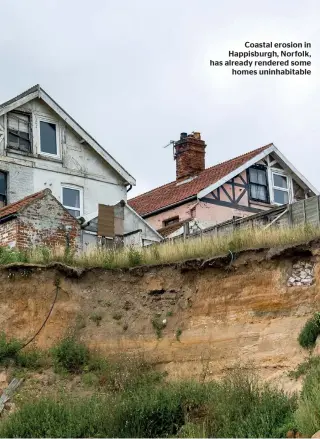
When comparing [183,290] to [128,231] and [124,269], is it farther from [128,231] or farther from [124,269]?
[128,231]

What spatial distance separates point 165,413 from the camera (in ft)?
61.4

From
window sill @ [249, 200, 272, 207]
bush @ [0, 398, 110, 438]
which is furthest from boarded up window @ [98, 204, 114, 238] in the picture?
bush @ [0, 398, 110, 438]

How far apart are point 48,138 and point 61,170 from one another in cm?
131

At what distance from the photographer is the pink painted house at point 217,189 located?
125 feet

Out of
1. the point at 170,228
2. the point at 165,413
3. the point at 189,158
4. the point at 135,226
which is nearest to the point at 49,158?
the point at 135,226

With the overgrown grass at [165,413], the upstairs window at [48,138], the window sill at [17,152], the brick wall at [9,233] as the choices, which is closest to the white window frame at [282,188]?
the upstairs window at [48,138]

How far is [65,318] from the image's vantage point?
24.0m

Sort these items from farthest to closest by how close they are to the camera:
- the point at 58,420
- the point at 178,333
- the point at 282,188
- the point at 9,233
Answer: the point at 282,188 → the point at 9,233 → the point at 178,333 → the point at 58,420

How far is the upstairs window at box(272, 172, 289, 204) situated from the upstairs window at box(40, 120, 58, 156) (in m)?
10.1

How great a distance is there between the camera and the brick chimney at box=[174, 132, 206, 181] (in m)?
40.9

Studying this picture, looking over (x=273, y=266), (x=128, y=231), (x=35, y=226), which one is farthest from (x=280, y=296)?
(x=128, y=231)

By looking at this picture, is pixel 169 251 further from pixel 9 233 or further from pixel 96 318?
pixel 9 233

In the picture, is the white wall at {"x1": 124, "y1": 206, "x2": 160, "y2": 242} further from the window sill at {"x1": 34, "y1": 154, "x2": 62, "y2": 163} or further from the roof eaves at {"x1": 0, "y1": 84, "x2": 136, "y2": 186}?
the roof eaves at {"x1": 0, "y1": 84, "x2": 136, "y2": 186}

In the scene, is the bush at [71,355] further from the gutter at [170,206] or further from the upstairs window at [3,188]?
the gutter at [170,206]
